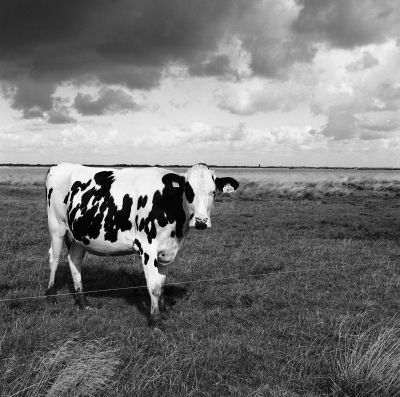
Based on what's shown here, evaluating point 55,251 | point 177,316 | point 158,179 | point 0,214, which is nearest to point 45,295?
point 55,251

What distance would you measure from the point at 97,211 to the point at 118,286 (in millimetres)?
2201

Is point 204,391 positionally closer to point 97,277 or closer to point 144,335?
point 144,335

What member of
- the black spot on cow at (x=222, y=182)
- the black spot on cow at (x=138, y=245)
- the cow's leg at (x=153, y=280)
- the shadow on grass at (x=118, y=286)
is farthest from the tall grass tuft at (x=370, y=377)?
the shadow on grass at (x=118, y=286)

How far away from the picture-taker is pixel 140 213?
617cm

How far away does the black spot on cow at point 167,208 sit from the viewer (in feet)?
19.8

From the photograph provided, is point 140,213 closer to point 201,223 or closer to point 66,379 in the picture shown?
point 201,223

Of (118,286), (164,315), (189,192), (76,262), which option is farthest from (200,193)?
(118,286)

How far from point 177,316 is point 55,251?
262 cm

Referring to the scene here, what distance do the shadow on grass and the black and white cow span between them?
635 mm

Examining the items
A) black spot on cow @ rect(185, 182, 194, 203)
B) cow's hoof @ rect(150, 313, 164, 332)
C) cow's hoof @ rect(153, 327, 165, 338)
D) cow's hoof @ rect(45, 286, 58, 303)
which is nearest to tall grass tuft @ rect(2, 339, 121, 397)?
cow's hoof @ rect(153, 327, 165, 338)

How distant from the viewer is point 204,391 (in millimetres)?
4066

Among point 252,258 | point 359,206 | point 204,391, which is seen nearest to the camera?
point 204,391

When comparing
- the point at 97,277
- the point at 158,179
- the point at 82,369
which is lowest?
the point at 97,277

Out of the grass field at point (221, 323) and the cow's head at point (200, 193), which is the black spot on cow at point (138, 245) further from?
the grass field at point (221, 323)
